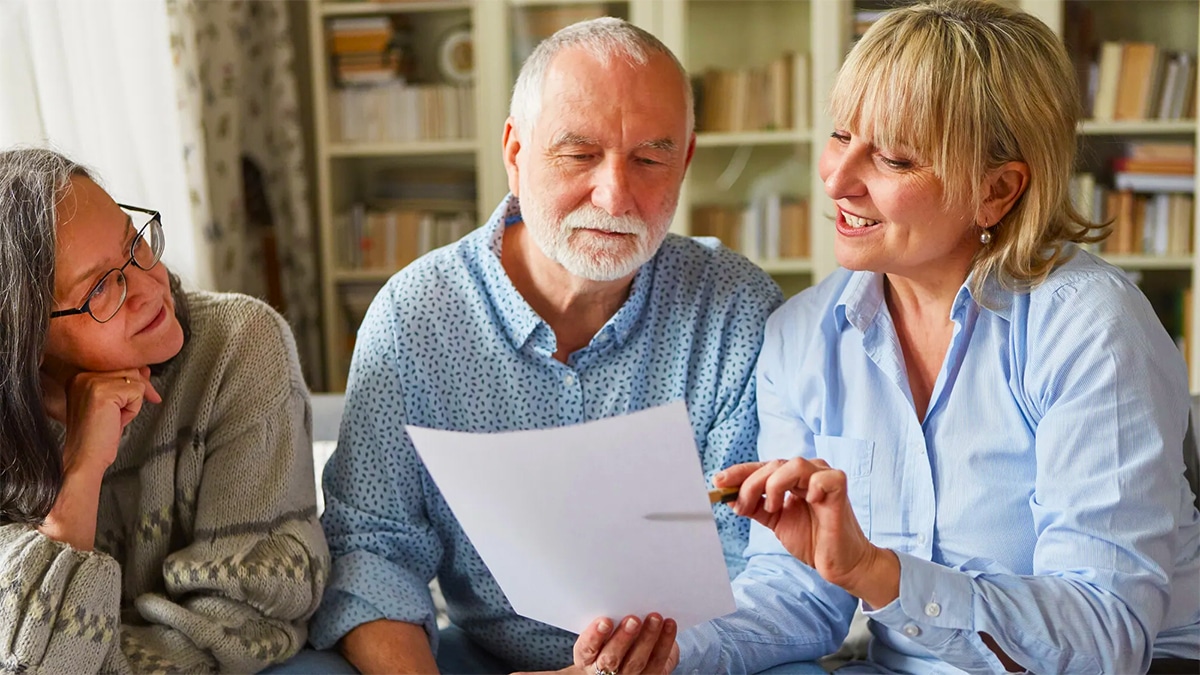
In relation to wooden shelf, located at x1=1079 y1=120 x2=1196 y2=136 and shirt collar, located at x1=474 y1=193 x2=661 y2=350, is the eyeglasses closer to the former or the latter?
shirt collar, located at x1=474 y1=193 x2=661 y2=350

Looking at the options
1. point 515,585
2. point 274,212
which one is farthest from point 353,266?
point 515,585

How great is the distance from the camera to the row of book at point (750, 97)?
3672mm

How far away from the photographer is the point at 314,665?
1413 mm

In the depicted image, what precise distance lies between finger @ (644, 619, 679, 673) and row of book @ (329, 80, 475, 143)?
9.42 ft

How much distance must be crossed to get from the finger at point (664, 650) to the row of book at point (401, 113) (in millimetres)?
2871

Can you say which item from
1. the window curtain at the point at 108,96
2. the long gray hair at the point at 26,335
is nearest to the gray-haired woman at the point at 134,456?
the long gray hair at the point at 26,335

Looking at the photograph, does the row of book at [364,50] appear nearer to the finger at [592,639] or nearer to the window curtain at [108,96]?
the window curtain at [108,96]

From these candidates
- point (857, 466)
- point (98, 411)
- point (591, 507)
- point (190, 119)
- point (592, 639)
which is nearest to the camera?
point (591, 507)

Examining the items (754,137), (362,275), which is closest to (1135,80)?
(754,137)

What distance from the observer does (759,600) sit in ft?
4.68

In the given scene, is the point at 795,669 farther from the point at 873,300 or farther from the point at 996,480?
the point at 873,300

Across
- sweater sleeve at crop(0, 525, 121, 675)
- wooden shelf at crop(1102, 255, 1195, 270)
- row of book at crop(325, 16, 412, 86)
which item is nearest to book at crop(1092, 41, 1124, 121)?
wooden shelf at crop(1102, 255, 1195, 270)

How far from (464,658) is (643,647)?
0.53m

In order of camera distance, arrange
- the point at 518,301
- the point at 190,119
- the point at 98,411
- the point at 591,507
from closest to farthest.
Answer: the point at 591,507
the point at 98,411
the point at 518,301
the point at 190,119
